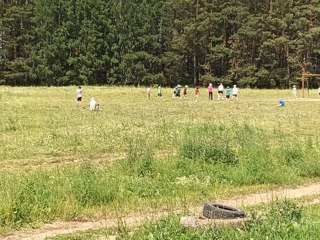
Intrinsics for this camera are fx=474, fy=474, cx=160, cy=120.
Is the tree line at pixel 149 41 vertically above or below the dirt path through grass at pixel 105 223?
above

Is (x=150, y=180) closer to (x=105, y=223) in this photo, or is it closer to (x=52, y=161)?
(x=105, y=223)

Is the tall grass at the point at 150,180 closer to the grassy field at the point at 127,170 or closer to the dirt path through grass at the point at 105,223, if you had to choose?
the grassy field at the point at 127,170

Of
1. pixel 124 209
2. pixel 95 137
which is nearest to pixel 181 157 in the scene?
pixel 124 209

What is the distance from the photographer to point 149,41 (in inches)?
3270

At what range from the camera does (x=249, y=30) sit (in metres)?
79.4

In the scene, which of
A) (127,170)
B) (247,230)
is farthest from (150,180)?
(247,230)

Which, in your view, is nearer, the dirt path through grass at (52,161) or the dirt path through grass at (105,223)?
the dirt path through grass at (105,223)

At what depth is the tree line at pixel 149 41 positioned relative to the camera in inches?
3076

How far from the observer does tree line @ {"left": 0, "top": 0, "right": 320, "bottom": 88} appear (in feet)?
256

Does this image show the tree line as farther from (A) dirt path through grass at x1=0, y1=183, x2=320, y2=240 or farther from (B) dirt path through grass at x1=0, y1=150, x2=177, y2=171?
(A) dirt path through grass at x1=0, y1=183, x2=320, y2=240

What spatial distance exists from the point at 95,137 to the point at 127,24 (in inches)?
2521

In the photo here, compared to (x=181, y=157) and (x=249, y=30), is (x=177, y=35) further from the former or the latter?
(x=181, y=157)

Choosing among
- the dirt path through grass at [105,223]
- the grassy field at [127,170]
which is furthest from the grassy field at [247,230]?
the grassy field at [127,170]

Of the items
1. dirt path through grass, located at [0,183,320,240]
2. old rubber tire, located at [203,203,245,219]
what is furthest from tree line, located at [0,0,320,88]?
old rubber tire, located at [203,203,245,219]
